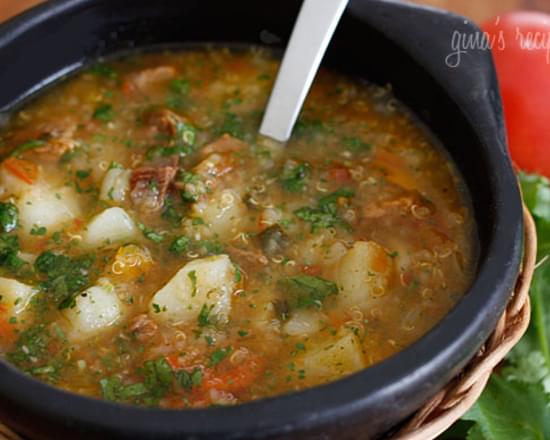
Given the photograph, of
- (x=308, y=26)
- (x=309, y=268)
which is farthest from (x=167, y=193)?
(x=308, y=26)

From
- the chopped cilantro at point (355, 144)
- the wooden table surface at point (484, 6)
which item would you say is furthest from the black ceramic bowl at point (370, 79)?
the wooden table surface at point (484, 6)

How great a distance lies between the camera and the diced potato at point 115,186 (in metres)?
2.62

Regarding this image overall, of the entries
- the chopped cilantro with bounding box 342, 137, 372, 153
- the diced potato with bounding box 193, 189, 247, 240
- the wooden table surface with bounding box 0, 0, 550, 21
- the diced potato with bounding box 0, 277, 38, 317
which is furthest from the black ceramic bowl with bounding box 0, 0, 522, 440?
the wooden table surface with bounding box 0, 0, 550, 21

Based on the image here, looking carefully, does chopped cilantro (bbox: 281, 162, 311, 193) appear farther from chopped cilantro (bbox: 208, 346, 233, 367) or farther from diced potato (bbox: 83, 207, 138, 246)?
chopped cilantro (bbox: 208, 346, 233, 367)

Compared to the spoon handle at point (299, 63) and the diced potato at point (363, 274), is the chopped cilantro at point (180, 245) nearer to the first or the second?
the diced potato at point (363, 274)

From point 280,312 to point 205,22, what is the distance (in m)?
1.27

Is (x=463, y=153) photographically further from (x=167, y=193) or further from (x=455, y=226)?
(x=167, y=193)

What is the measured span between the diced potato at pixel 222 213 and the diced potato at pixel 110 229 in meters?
0.19

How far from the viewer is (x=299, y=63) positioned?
279cm

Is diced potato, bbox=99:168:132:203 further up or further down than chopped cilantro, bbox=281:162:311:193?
further down

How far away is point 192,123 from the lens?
2896mm

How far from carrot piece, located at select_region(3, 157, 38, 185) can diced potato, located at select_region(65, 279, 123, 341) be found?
507mm

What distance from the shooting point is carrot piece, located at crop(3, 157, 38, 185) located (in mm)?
2650

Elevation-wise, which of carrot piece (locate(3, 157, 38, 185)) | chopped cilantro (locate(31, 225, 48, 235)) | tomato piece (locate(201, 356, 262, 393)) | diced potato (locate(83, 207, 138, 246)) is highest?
tomato piece (locate(201, 356, 262, 393))
